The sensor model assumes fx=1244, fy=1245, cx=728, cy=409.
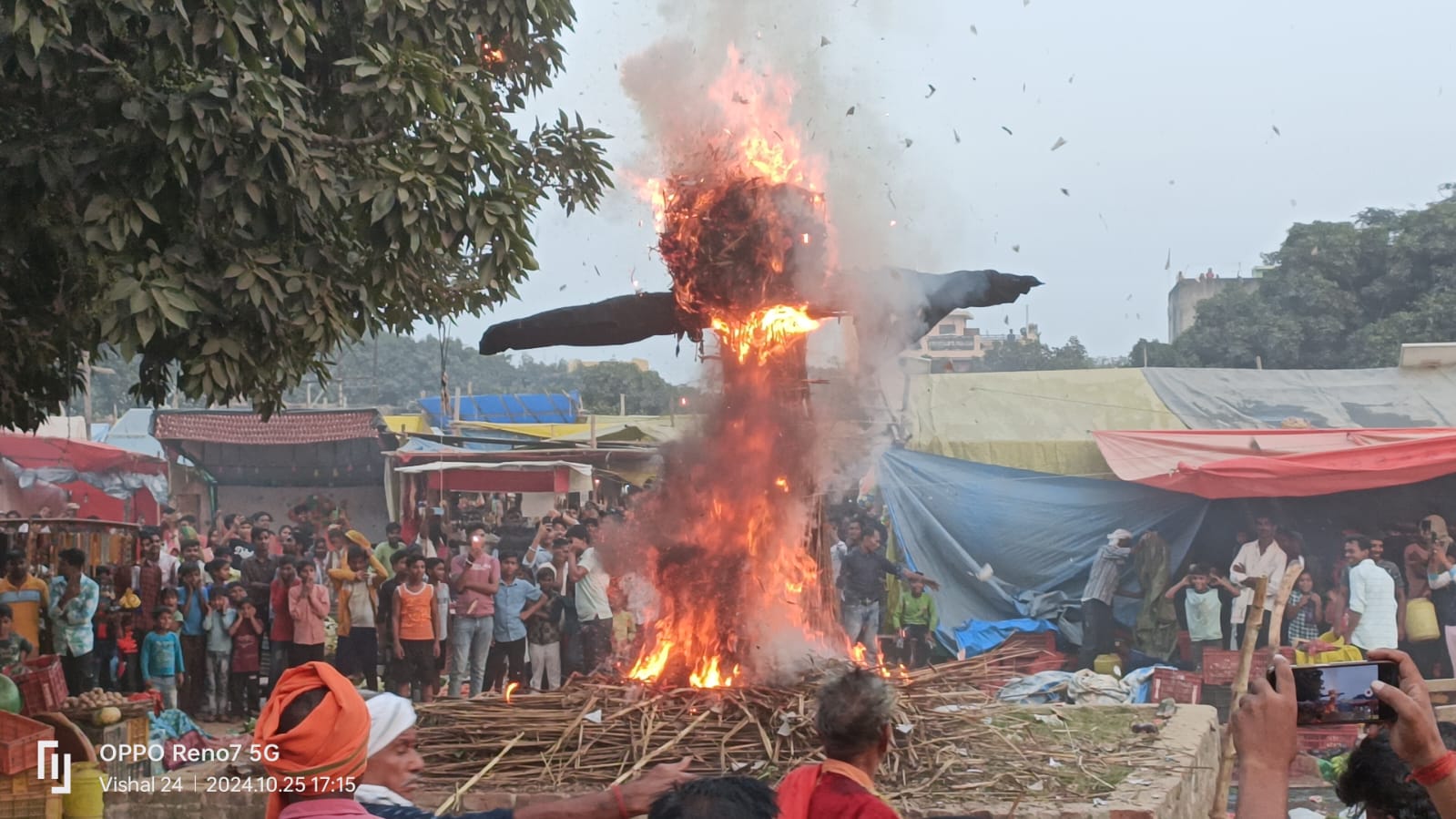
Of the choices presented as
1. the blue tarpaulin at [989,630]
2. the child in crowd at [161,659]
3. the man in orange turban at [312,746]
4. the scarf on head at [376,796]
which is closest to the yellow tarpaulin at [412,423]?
the child in crowd at [161,659]

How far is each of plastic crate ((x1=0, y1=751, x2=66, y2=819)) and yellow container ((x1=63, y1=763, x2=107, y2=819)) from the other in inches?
6.7

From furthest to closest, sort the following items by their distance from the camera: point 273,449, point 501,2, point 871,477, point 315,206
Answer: point 273,449, point 871,477, point 501,2, point 315,206

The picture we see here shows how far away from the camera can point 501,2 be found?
791 cm

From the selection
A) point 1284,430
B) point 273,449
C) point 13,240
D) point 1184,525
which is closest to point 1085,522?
point 1184,525

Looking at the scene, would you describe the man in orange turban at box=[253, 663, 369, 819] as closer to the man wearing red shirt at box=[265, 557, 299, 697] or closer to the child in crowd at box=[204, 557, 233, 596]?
the man wearing red shirt at box=[265, 557, 299, 697]

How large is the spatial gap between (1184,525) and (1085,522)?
1136 mm

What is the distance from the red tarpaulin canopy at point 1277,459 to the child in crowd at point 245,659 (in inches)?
396

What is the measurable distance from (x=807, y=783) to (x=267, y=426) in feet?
76.1

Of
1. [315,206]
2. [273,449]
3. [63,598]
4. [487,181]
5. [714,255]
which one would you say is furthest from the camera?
[273,449]

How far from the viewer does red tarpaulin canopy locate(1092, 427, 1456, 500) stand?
13281mm

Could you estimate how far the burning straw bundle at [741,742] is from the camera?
713cm

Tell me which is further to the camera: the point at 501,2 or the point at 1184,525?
the point at 1184,525

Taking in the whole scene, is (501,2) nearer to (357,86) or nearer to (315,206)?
(357,86)

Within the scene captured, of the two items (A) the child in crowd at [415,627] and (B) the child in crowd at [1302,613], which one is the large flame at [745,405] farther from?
(B) the child in crowd at [1302,613]
